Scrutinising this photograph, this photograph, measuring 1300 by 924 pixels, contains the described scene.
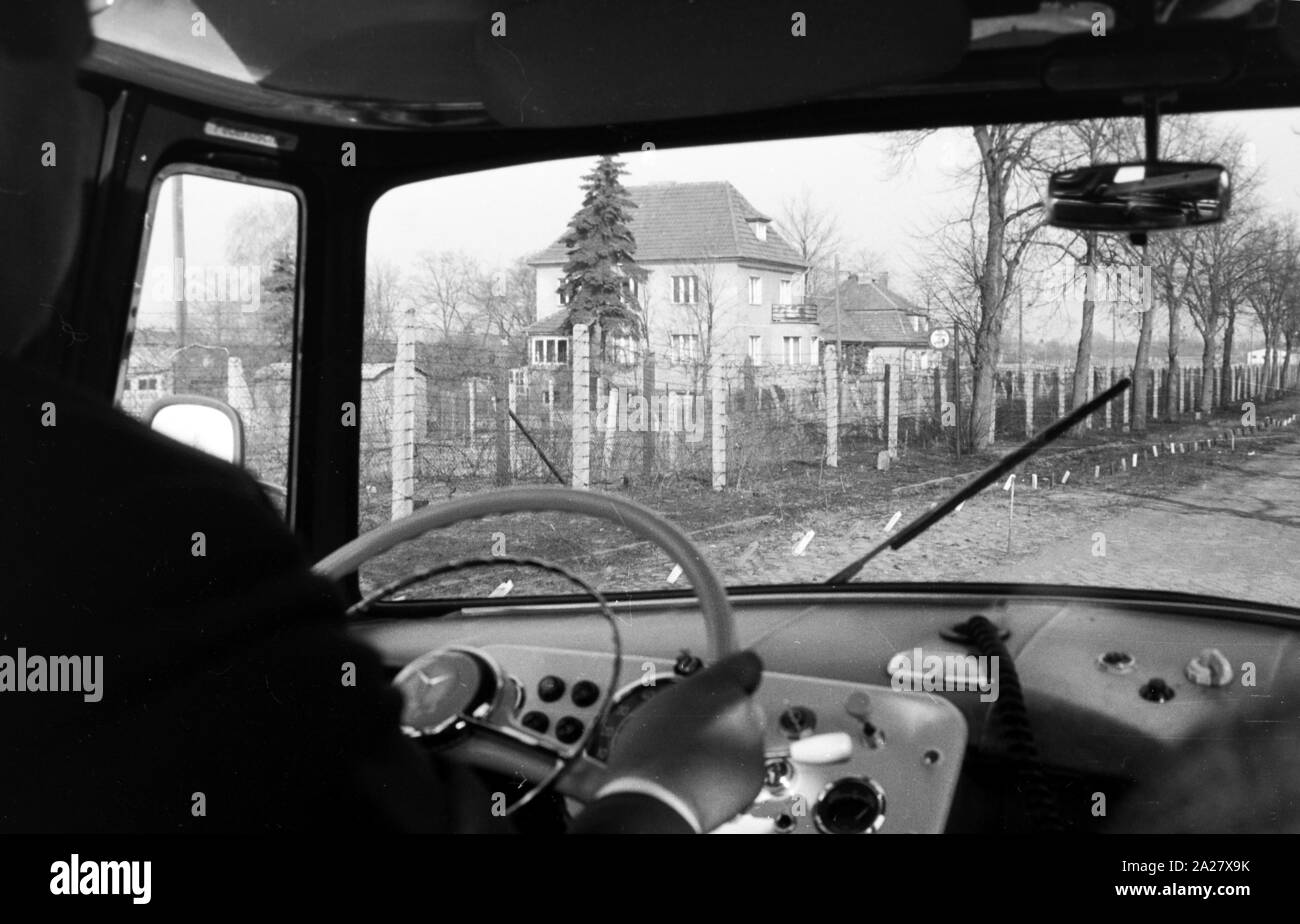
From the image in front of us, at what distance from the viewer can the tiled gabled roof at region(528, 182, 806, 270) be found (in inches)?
55.1

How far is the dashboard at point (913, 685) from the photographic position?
4.57 feet

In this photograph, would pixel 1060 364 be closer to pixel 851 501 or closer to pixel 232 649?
pixel 851 501

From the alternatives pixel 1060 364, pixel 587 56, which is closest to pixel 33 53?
pixel 587 56

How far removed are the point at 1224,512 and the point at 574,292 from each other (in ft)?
2.65

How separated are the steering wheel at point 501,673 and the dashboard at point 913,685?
17 millimetres

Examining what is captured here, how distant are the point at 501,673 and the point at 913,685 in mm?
499

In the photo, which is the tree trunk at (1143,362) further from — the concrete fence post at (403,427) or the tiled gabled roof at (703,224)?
the concrete fence post at (403,427)

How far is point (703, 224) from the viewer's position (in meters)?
1.40

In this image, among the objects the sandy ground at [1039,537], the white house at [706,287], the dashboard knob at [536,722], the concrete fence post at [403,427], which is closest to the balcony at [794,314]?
the white house at [706,287]

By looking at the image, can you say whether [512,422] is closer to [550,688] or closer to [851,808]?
[550,688]

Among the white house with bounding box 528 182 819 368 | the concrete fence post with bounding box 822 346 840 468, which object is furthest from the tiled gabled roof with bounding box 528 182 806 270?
the concrete fence post with bounding box 822 346 840 468

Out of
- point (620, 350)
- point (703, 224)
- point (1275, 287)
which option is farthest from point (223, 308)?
point (1275, 287)

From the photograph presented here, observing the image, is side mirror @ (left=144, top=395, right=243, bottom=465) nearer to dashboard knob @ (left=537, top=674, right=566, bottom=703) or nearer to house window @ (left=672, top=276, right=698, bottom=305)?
dashboard knob @ (left=537, top=674, right=566, bottom=703)

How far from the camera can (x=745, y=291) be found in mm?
1415
